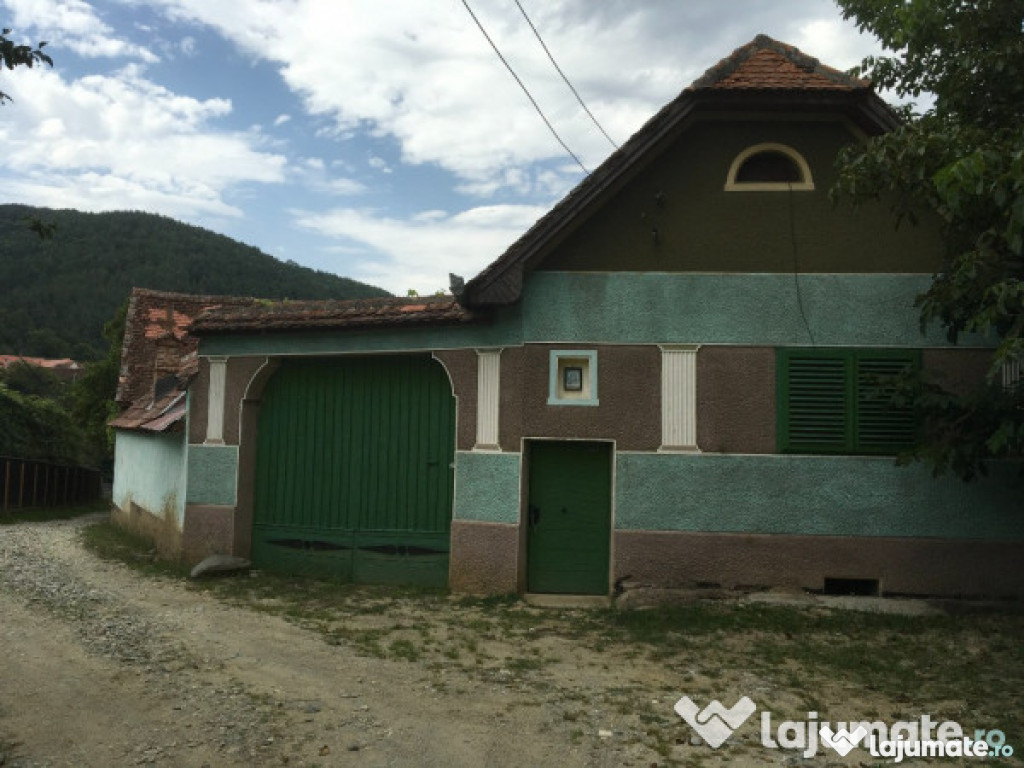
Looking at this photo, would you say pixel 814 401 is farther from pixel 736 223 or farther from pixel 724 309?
pixel 736 223

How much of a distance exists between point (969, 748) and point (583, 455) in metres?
4.64

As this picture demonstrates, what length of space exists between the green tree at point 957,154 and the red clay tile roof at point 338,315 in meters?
4.44

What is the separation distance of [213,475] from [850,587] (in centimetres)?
771

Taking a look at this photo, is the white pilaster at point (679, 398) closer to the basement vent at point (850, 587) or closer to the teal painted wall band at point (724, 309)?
the teal painted wall band at point (724, 309)

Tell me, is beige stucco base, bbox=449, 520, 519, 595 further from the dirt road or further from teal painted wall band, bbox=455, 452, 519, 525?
the dirt road

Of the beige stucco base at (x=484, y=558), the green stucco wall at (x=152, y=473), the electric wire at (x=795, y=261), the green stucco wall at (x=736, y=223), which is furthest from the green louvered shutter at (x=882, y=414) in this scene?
the green stucco wall at (x=152, y=473)

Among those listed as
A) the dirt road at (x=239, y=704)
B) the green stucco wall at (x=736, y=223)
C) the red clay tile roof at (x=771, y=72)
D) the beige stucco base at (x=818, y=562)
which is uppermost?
the red clay tile roof at (x=771, y=72)

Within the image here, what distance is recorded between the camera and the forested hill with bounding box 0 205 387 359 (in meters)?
55.8

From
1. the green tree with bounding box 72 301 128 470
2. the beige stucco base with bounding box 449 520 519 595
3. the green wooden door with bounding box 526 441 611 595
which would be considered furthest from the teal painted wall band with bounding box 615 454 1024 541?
the green tree with bounding box 72 301 128 470

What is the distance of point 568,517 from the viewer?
8.62 metres

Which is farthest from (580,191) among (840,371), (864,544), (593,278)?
(864,544)

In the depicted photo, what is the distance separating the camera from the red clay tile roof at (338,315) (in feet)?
29.1

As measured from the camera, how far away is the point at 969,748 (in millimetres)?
4680

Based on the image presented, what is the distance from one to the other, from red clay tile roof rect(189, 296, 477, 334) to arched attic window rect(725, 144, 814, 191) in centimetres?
333
